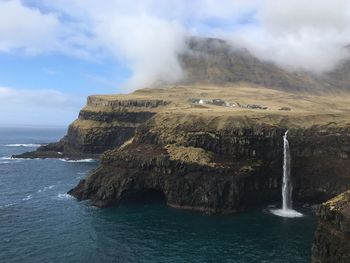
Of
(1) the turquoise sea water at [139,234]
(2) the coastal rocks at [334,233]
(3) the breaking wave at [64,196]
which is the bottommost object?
(1) the turquoise sea water at [139,234]

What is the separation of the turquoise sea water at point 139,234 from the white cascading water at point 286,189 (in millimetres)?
3391

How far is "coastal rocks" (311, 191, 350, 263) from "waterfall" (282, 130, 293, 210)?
45803mm

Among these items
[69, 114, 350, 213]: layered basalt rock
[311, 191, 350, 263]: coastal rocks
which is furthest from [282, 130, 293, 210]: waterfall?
[311, 191, 350, 263]: coastal rocks

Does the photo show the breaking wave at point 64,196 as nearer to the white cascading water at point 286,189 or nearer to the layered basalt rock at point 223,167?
the layered basalt rock at point 223,167

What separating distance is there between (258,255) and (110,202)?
4518 centimetres

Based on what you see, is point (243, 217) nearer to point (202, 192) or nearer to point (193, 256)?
point (202, 192)

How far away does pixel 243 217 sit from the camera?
103 metres

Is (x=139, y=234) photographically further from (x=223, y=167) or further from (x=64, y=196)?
(x=64, y=196)

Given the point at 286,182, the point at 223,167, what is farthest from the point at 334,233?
the point at 286,182

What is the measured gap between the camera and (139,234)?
3568 inches

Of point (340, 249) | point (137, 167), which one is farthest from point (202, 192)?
point (340, 249)

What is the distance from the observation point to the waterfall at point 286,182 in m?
113

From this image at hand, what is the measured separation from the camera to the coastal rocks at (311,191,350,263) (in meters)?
60.5

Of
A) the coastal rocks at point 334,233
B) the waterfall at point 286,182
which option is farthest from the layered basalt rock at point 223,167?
the coastal rocks at point 334,233
